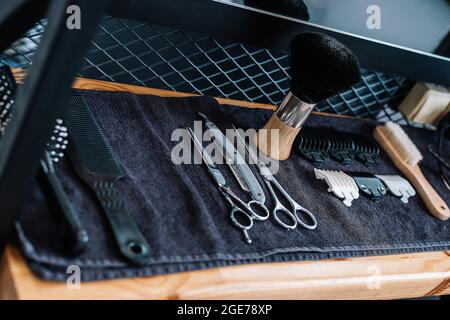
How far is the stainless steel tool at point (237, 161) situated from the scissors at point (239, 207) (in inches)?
0.6

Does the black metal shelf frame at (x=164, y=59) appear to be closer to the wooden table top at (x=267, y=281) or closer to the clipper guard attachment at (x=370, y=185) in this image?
the wooden table top at (x=267, y=281)

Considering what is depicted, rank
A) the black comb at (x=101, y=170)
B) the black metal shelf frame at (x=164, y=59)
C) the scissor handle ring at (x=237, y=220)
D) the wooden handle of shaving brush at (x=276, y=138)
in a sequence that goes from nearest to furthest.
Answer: the black metal shelf frame at (x=164, y=59) → the black comb at (x=101, y=170) → the scissor handle ring at (x=237, y=220) → the wooden handle of shaving brush at (x=276, y=138)

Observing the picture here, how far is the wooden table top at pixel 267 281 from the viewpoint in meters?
0.45

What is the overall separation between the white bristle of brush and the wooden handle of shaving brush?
27 centimetres

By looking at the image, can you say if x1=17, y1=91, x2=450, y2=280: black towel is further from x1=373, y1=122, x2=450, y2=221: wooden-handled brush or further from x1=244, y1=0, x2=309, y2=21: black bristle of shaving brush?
x1=244, y1=0, x2=309, y2=21: black bristle of shaving brush

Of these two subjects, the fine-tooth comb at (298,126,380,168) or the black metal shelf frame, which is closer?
the black metal shelf frame

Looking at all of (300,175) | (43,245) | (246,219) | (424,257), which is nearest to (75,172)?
(43,245)

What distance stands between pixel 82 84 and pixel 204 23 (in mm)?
200

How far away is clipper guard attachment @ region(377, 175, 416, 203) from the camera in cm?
82

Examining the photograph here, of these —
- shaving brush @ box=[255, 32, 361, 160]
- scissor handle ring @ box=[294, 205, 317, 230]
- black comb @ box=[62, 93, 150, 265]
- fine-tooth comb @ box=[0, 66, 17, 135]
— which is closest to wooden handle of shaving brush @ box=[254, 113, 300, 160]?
shaving brush @ box=[255, 32, 361, 160]

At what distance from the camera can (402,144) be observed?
916 mm

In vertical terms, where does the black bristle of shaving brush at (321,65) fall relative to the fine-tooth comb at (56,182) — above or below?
above

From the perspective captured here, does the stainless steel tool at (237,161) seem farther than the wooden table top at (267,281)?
Yes

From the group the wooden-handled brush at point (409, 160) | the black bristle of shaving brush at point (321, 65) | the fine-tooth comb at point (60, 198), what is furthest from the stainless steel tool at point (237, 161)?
the wooden-handled brush at point (409, 160)
